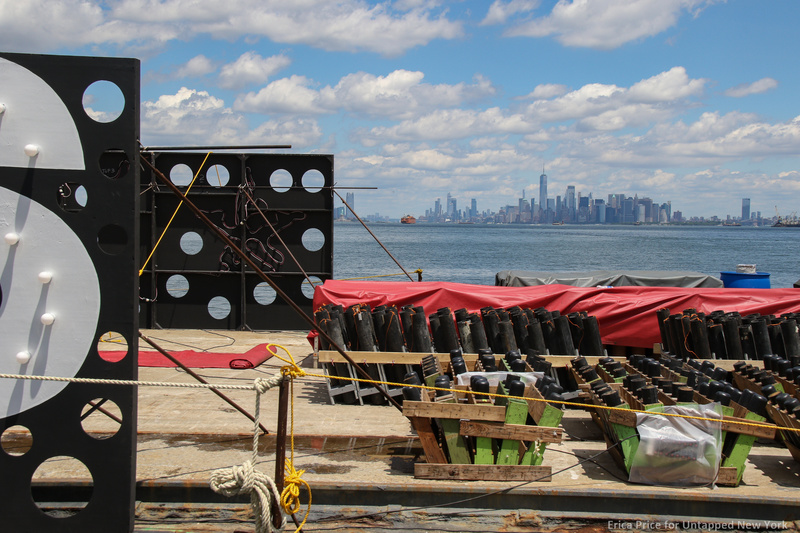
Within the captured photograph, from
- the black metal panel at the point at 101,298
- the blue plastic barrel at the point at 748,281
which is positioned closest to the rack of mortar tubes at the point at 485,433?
the black metal panel at the point at 101,298

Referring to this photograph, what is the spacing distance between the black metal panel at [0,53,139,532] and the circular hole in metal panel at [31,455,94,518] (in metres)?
0.68

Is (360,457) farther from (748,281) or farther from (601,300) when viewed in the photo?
(748,281)

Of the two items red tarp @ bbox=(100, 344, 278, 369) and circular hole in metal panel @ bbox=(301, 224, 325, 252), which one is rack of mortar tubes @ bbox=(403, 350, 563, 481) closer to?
red tarp @ bbox=(100, 344, 278, 369)

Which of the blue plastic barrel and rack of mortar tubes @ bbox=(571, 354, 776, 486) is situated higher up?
the blue plastic barrel

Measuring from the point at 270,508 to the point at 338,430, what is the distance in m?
2.76

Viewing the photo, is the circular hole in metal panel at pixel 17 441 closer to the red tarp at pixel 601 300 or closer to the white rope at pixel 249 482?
the white rope at pixel 249 482

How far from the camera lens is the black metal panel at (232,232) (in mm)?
14953

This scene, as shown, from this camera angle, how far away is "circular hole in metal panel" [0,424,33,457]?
272 inches

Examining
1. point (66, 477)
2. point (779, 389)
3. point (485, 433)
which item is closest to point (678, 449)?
point (485, 433)

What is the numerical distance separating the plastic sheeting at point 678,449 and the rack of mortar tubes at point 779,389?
790 millimetres

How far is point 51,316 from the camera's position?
5.02 m

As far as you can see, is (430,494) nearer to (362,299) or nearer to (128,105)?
(128,105)

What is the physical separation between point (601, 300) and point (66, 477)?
7951mm

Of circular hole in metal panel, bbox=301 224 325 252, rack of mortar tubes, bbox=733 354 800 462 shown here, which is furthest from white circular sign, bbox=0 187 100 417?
circular hole in metal panel, bbox=301 224 325 252
